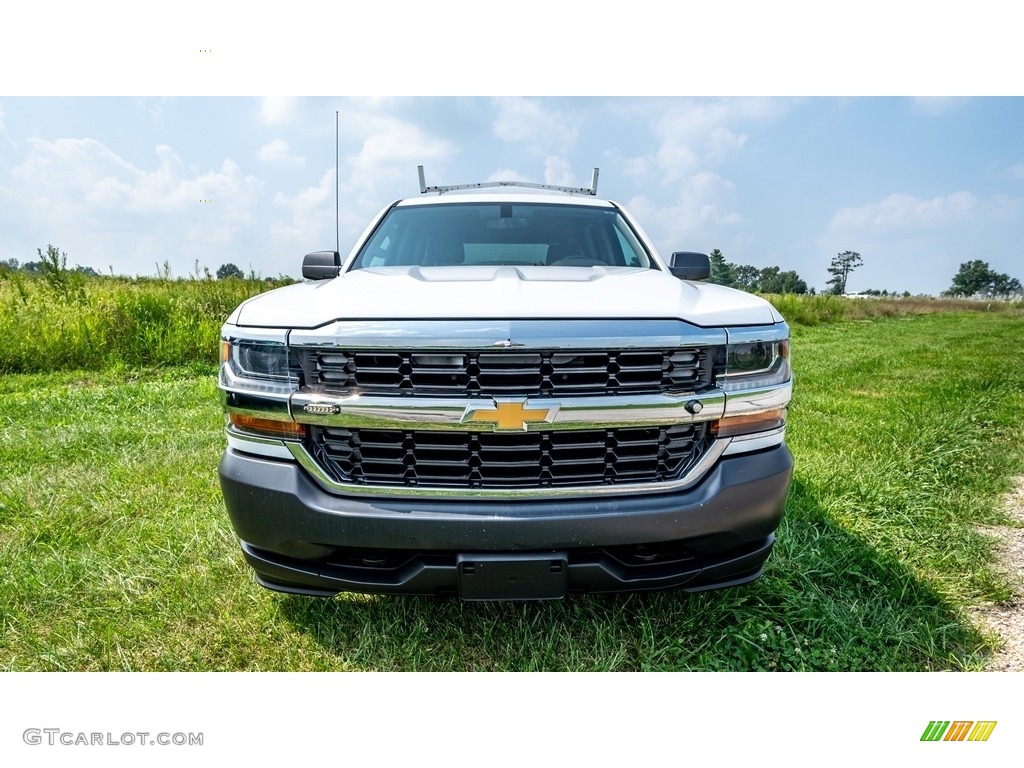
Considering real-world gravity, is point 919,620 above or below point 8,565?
above

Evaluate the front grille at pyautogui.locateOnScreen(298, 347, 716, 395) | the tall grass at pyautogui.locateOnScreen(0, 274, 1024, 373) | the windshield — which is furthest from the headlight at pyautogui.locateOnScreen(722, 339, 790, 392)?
the tall grass at pyautogui.locateOnScreen(0, 274, 1024, 373)

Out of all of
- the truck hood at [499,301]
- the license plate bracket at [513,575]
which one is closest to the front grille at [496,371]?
the truck hood at [499,301]

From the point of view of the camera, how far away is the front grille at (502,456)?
1.86m

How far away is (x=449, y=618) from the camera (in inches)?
93.6

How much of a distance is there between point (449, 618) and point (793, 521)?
197 centimetres

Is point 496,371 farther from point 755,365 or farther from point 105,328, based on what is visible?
point 105,328

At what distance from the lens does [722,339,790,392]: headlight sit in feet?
6.33

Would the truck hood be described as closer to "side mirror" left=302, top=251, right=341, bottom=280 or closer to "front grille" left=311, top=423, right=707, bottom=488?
"front grille" left=311, top=423, right=707, bottom=488

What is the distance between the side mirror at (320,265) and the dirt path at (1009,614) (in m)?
3.24

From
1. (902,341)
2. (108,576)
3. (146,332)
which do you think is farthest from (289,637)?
(902,341)

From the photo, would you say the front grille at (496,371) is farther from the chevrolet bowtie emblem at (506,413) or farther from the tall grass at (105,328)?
the tall grass at (105,328)

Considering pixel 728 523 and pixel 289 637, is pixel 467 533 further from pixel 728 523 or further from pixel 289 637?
pixel 289 637
